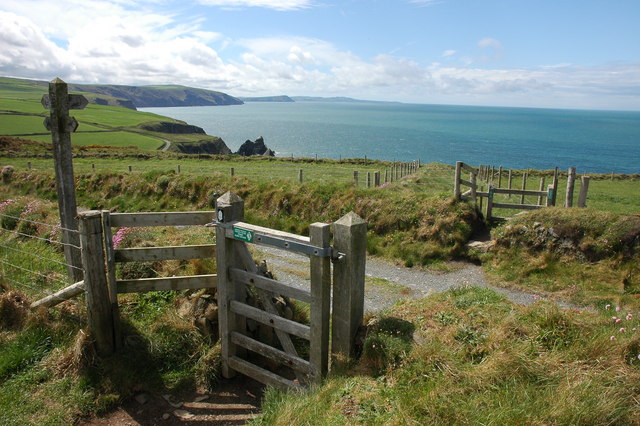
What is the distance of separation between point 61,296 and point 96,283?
2.75 feet

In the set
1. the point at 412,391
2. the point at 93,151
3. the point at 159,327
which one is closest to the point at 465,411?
the point at 412,391

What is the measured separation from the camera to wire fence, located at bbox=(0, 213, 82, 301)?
796 cm

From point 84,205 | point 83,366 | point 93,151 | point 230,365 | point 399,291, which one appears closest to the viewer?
point 83,366

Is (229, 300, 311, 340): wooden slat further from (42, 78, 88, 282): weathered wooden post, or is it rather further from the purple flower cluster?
the purple flower cluster

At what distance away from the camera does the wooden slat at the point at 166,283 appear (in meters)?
6.99

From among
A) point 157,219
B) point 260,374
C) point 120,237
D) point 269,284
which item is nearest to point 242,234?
point 269,284

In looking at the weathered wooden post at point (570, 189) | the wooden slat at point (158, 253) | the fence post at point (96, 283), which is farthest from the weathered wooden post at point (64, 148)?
the weathered wooden post at point (570, 189)

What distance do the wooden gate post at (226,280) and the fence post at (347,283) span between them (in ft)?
6.18

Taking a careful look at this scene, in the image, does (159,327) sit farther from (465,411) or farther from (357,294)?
(465,411)

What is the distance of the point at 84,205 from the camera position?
21297mm

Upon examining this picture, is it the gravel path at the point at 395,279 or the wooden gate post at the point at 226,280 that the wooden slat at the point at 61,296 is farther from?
the gravel path at the point at 395,279

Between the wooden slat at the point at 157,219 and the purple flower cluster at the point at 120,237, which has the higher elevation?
the wooden slat at the point at 157,219

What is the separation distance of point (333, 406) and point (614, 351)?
283 centimetres

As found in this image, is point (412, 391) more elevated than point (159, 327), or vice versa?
point (412, 391)
